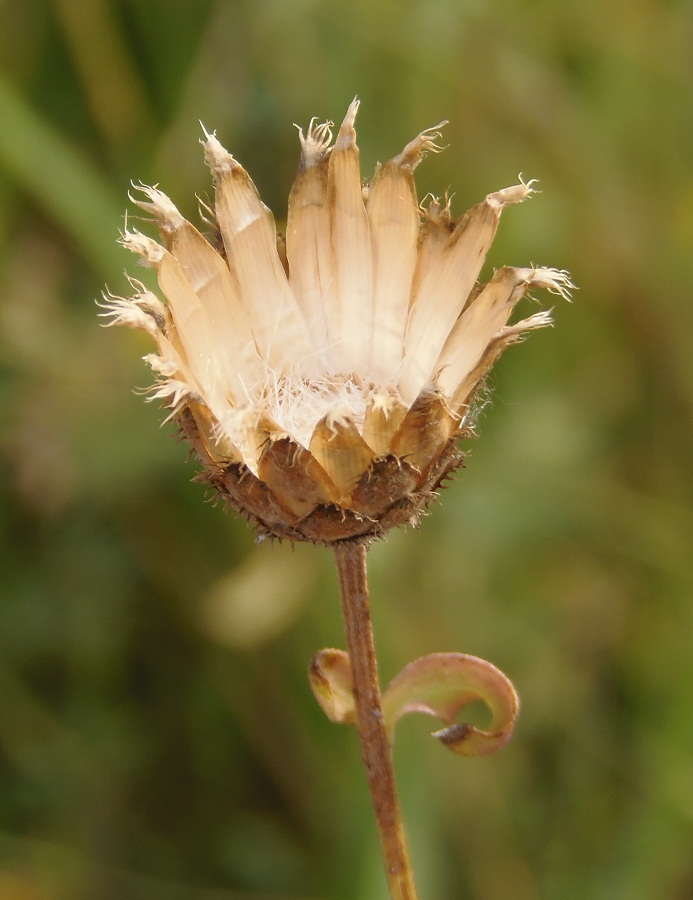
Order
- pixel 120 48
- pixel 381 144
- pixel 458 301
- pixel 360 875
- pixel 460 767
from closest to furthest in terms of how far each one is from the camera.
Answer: pixel 458 301, pixel 360 875, pixel 460 767, pixel 381 144, pixel 120 48

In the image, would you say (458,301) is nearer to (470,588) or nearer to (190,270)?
(190,270)

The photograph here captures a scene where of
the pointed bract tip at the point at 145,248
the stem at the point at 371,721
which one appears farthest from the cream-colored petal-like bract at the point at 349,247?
the stem at the point at 371,721

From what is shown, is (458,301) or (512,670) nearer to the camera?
(458,301)

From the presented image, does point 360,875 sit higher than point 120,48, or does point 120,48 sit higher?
point 120,48

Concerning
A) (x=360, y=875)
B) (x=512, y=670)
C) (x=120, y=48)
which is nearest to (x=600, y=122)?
(x=120, y=48)

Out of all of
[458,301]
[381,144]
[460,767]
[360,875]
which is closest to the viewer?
[458,301]

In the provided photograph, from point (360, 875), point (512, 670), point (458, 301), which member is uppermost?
point (458, 301)

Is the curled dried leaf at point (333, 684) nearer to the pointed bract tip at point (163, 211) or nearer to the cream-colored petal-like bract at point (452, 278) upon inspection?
the cream-colored petal-like bract at point (452, 278)

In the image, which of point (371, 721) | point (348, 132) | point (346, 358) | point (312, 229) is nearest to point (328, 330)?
point (346, 358)
